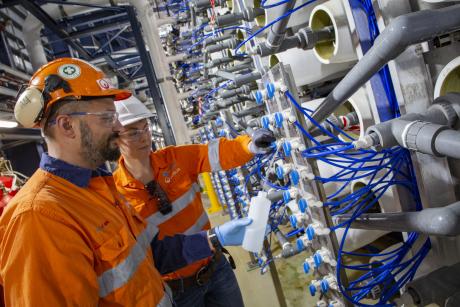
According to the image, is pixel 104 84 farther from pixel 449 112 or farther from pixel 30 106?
pixel 449 112

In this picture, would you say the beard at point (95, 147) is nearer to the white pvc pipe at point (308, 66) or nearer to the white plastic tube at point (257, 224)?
the white plastic tube at point (257, 224)

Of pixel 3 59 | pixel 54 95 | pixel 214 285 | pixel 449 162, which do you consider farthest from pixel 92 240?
pixel 3 59

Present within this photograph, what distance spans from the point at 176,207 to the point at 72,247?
0.86 m

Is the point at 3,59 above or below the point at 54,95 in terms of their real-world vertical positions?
above

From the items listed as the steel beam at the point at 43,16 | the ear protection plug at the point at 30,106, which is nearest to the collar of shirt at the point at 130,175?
the ear protection plug at the point at 30,106

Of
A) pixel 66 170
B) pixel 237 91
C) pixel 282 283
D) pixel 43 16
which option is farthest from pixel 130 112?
pixel 43 16

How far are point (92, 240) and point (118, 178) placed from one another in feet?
2.66

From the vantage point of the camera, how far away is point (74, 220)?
98 cm

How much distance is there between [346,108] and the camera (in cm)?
199

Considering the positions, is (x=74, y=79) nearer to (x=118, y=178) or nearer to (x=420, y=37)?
(x=118, y=178)

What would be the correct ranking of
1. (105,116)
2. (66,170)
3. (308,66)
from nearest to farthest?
(66,170) < (105,116) < (308,66)

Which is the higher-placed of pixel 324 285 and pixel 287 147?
pixel 287 147

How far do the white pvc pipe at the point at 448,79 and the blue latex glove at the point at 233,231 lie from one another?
0.87 m

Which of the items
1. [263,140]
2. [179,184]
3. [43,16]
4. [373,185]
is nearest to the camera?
[373,185]
